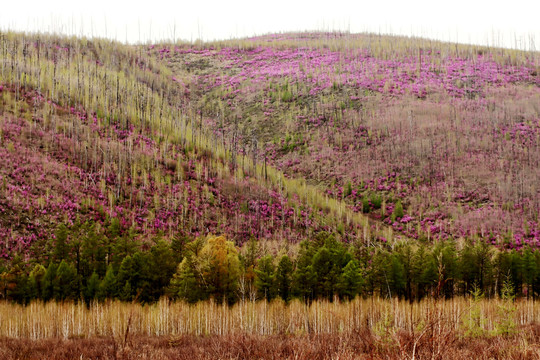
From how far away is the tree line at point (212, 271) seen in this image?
80.5 ft

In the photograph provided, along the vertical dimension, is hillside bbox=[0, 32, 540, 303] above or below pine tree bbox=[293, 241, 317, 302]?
above

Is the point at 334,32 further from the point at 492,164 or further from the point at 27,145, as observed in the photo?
the point at 27,145

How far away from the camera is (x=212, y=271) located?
83.9 feet

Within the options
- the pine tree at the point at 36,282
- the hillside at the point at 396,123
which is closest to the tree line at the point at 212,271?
the pine tree at the point at 36,282

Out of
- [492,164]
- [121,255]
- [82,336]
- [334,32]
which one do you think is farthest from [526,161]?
[334,32]

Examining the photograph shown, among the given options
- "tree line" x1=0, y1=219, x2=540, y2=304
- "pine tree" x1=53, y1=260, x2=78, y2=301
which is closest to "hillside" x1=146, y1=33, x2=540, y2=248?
"tree line" x1=0, y1=219, x2=540, y2=304

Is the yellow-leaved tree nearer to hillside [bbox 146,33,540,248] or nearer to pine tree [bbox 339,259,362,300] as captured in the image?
pine tree [bbox 339,259,362,300]

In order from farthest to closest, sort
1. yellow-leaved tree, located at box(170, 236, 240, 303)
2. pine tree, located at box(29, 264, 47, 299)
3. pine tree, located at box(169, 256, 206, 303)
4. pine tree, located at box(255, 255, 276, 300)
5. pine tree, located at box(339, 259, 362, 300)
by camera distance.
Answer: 1. pine tree, located at box(339, 259, 362, 300)
2. pine tree, located at box(255, 255, 276, 300)
3. yellow-leaved tree, located at box(170, 236, 240, 303)
4. pine tree, located at box(169, 256, 206, 303)
5. pine tree, located at box(29, 264, 47, 299)

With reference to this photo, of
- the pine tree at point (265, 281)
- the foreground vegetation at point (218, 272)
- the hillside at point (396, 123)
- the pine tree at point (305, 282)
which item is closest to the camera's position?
the foreground vegetation at point (218, 272)

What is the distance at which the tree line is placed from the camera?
2455cm

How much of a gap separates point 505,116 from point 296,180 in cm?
3878

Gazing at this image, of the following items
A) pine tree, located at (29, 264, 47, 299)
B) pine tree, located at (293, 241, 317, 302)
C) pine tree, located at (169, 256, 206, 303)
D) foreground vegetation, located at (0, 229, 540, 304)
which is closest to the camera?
pine tree, located at (29, 264, 47, 299)

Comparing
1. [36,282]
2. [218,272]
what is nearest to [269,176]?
[218,272]

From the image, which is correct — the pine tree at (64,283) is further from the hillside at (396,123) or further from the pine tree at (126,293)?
the hillside at (396,123)
